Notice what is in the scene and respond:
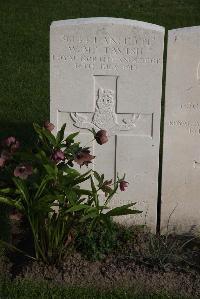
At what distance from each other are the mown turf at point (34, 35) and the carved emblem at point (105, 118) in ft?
7.21

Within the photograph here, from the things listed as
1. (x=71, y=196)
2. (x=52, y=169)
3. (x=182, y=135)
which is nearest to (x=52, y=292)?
(x=71, y=196)

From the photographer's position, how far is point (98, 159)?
4.95 metres

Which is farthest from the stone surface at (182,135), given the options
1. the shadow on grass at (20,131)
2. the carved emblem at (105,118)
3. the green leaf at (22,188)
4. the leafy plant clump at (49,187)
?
the shadow on grass at (20,131)

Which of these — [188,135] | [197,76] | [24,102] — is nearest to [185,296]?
[188,135]

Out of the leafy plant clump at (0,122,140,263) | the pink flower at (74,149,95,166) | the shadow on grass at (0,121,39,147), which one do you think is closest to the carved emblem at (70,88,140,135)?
the leafy plant clump at (0,122,140,263)

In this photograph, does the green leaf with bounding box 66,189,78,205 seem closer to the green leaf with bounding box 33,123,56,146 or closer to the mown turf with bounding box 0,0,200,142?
the green leaf with bounding box 33,123,56,146

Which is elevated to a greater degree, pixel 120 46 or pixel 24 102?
pixel 120 46

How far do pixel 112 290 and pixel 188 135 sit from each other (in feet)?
4.19

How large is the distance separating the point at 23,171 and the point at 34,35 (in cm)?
688

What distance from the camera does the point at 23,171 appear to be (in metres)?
4.04

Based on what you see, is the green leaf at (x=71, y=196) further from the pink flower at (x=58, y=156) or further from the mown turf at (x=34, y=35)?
the mown turf at (x=34, y=35)

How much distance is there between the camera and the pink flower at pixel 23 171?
403 cm

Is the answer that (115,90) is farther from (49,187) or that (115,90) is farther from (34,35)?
(34,35)

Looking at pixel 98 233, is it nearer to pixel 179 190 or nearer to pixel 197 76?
pixel 179 190
